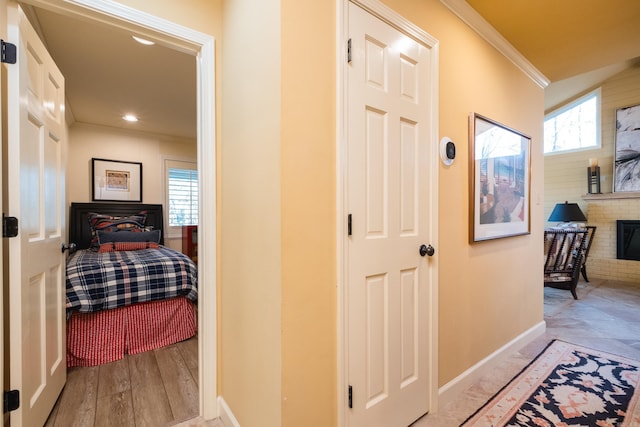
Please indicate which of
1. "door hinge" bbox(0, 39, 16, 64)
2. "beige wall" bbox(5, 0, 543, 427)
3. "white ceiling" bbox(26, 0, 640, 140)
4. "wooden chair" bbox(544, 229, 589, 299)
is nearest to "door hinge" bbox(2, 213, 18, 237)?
"door hinge" bbox(0, 39, 16, 64)

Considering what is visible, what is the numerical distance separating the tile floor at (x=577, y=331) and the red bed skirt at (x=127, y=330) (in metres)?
1.14

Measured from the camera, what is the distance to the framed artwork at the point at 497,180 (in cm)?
195

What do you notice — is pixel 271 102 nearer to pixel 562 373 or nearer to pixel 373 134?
pixel 373 134

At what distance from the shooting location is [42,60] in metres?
1.60

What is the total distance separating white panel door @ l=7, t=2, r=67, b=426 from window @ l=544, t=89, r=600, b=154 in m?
7.17

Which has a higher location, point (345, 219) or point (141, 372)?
point (345, 219)

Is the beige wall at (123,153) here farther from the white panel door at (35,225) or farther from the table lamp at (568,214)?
the table lamp at (568,214)

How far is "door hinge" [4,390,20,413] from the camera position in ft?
4.22

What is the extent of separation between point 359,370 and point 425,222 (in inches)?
33.0

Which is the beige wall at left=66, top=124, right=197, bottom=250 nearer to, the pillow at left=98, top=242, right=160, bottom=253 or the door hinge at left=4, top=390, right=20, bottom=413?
the pillow at left=98, top=242, right=160, bottom=253

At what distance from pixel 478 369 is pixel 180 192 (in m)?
4.85

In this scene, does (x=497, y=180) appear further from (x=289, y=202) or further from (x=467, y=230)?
(x=289, y=202)

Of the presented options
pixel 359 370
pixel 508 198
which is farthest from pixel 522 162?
pixel 359 370

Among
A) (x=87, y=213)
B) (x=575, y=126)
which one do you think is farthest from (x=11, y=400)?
(x=575, y=126)
